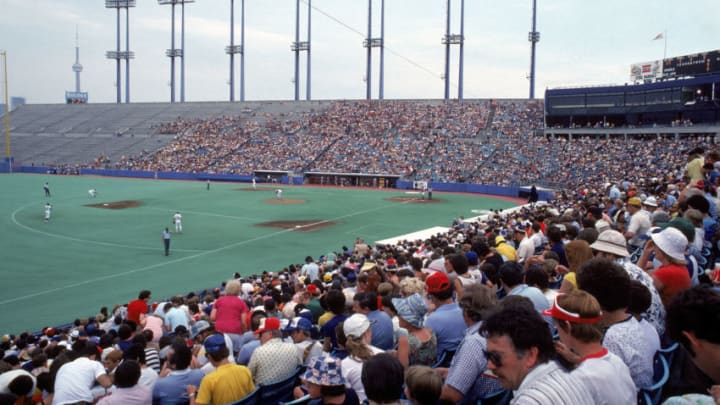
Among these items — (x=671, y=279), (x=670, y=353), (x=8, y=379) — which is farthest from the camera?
(x=8, y=379)

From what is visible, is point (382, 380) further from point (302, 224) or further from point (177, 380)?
point (302, 224)

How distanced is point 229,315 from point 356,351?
4738mm

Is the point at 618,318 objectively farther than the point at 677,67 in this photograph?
No

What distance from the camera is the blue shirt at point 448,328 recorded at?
19.6ft

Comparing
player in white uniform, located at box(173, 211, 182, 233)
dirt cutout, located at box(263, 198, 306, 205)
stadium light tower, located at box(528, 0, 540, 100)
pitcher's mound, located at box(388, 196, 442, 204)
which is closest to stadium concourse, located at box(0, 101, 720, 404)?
player in white uniform, located at box(173, 211, 182, 233)

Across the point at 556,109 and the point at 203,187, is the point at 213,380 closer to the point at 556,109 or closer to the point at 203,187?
the point at 203,187

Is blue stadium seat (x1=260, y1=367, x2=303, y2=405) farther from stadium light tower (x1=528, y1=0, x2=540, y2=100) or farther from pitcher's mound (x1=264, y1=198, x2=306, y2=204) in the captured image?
stadium light tower (x1=528, y1=0, x2=540, y2=100)

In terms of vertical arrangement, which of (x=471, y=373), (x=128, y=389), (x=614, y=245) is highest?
(x=614, y=245)

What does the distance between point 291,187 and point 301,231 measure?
94.6 feet

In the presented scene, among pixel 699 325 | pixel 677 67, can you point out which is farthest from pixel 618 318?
pixel 677 67

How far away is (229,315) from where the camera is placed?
31.1 ft

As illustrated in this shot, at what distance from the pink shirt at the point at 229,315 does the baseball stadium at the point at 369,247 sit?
41mm

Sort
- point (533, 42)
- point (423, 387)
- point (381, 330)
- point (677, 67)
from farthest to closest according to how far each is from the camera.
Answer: point (533, 42) → point (677, 67) → point (381, 330) → point (423, 387)

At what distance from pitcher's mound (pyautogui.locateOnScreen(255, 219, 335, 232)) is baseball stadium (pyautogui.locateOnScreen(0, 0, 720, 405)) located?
38 centimetres
